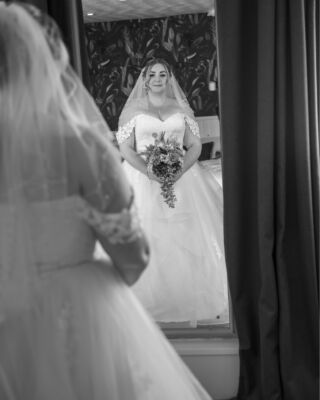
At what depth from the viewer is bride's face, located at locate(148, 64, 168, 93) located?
2.58 meters

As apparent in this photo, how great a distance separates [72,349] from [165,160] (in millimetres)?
1550

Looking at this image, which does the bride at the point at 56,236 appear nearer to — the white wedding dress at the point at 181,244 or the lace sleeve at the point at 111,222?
the lace sleeve at the point at 111,222

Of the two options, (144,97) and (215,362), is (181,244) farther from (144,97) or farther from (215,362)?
(144,97)

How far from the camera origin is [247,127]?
236 cm

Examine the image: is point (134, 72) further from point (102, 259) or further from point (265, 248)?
point (102, 259)

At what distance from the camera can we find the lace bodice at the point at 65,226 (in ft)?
4.04

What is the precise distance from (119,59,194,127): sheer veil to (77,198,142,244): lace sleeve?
1.46 m

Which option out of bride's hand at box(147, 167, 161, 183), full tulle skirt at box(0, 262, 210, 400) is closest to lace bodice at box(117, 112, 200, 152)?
bride's hand at box(147, 167, 161, 183)

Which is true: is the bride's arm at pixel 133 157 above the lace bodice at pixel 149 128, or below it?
below

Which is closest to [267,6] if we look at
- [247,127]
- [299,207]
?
[247,127]

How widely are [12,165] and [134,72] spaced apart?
1476mm

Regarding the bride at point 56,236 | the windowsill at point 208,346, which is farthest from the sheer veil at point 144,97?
the bride at point 56,236

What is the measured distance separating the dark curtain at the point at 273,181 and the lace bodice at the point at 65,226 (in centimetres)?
119

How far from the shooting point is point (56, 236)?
1.24 m
